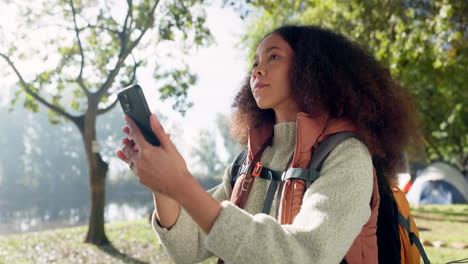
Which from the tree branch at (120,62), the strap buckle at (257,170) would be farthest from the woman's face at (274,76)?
the tree branch at (120,62)

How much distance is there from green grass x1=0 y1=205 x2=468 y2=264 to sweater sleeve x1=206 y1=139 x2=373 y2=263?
545 centimetres

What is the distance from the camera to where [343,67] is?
1.61m

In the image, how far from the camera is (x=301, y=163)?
1.36 meters

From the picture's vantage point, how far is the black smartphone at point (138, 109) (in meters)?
1.10

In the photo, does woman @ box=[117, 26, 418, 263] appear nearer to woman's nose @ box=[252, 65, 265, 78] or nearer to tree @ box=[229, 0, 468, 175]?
woman's nose @ box=[252, 65, 265, 78]

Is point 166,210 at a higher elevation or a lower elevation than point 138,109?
lower

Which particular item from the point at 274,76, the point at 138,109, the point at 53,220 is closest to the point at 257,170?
the point at 274,76

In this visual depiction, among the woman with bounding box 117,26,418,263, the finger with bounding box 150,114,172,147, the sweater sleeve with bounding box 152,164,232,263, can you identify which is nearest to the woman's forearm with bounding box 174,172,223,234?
the woman with bounding box 117,26,418,263

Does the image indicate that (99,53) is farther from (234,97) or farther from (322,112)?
(322,112)

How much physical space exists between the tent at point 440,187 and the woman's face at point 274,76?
16.4 metres

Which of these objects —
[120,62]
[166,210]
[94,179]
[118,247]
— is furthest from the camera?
[120,62]

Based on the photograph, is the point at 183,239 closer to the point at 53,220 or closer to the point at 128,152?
the point at 128,152

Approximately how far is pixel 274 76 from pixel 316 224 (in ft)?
2.26

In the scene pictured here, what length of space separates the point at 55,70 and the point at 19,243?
13.3ft
